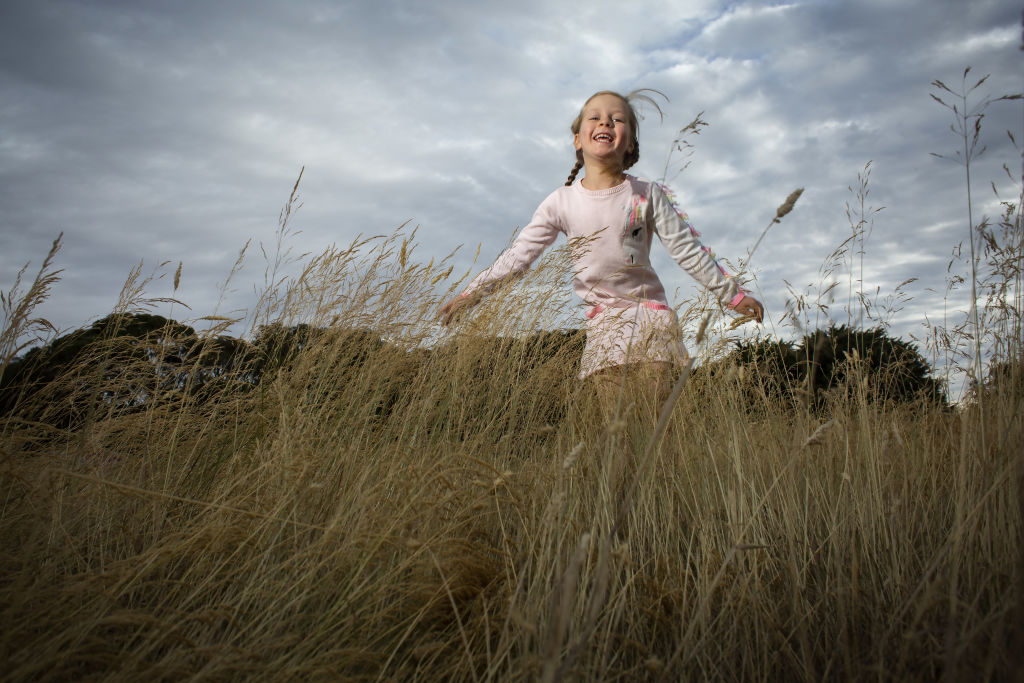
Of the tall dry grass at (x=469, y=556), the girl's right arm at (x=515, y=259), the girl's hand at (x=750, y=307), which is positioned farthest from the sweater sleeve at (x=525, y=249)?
the girl's hand at (x=750, y=307)

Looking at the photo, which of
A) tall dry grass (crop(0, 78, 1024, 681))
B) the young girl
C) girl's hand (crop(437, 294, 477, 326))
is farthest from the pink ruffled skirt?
girl's hand (crop(437, 294, 477, 326))

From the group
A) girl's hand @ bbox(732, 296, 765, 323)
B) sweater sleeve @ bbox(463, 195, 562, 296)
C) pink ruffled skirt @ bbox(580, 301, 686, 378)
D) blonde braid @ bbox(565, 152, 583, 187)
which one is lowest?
pink ruffled skirt @ bbox(580, 301, 686, 378)

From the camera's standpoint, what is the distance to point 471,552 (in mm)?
1441

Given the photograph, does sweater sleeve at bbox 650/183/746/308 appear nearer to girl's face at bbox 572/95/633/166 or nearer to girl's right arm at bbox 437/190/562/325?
girl's face at bbox 572/95/633/166

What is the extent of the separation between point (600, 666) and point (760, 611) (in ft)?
1.33

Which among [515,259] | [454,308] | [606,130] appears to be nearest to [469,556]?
[454,308]

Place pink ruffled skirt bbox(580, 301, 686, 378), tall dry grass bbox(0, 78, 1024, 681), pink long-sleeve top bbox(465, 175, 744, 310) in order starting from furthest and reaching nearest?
pink long-sleeve top bbox(465, 175, 744, 310) → pink ruffled skirt bbox(580, 301, 686, 378) → tall dry grass bbox(0, 78, 1024, 681)

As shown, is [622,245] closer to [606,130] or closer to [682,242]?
[682,242]

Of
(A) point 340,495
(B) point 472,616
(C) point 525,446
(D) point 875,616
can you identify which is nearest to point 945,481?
(D) point 875,616

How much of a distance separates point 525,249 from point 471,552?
1855 mm

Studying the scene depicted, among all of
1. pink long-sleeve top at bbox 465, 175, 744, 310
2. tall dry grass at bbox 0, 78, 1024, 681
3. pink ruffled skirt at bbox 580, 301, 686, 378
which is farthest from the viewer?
pink long-sleeve top at bbox 465, 175, 744, 310

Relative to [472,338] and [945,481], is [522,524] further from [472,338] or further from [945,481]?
[945,481]

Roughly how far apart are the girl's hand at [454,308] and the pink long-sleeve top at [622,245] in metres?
0.05

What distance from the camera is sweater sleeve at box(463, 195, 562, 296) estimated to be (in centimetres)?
282
